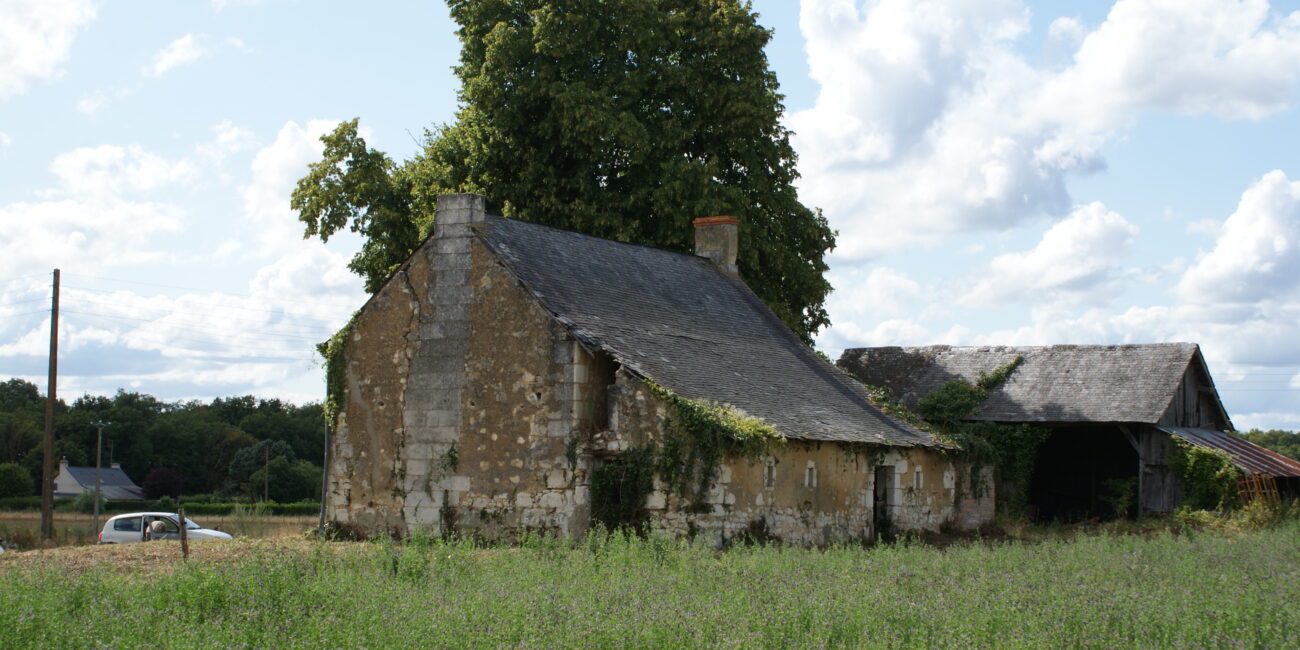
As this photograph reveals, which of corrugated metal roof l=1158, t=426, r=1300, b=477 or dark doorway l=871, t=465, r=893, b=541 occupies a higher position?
corrugated metal roof l=1158, t=426, r=1300, b=477

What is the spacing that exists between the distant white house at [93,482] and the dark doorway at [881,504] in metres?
53.6

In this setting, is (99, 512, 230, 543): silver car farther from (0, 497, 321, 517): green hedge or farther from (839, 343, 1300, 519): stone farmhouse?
(0, 497, 321, 517): green hedge

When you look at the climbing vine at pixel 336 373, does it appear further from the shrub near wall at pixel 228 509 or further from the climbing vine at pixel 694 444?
the shrub near wall at pixel 228 509

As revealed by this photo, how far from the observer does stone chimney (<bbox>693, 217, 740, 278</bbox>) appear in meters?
28.0

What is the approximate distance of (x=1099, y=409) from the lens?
1104 inches

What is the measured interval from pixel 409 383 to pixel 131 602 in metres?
9.87

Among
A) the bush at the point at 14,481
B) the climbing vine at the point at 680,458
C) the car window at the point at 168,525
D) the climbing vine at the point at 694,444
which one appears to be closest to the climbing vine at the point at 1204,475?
the climbing vine at the point at 680,458

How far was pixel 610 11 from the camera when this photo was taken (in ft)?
94.9

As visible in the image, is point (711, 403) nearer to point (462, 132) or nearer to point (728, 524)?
point (728, 524)

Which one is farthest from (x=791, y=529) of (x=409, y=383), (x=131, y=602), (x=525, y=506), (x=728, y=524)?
(x=131, y=602)

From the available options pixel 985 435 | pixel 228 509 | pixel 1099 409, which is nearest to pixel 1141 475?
pixel 1099 409

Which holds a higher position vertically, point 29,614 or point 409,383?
point 409,383

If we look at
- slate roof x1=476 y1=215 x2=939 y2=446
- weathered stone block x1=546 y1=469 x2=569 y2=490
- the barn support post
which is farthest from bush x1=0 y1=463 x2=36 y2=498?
the barn support post

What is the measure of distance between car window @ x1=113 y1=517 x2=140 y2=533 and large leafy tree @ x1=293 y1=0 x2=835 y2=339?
739cm
